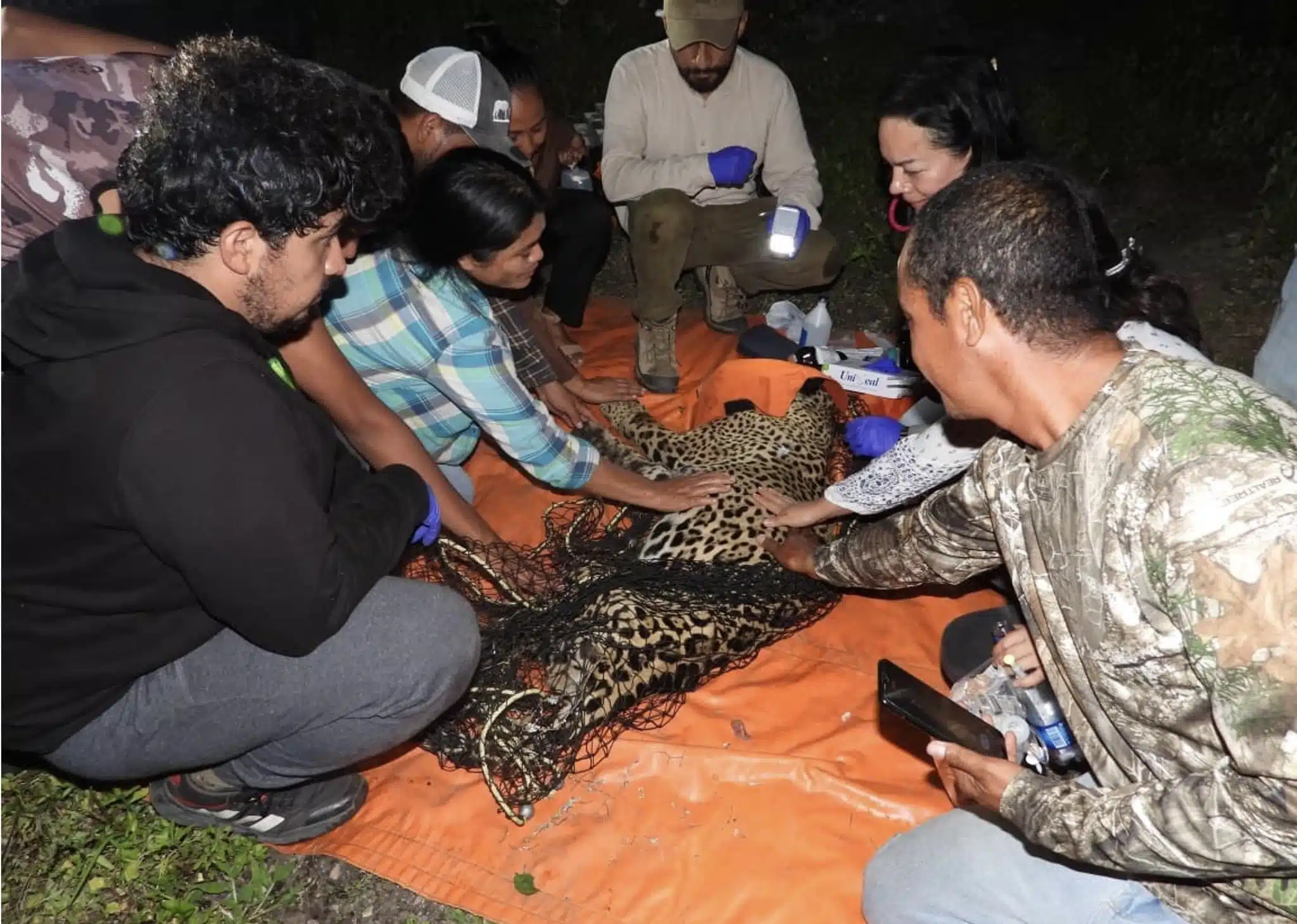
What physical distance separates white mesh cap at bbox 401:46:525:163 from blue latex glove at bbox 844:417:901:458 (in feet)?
5.92

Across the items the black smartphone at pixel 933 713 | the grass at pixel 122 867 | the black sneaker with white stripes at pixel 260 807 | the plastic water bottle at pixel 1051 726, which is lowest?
the grass at pixel 122 867

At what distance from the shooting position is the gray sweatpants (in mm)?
2482

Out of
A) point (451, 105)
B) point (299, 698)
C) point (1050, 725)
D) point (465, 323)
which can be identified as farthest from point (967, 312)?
point (451, 105)

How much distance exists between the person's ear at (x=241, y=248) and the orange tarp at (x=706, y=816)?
1.68m

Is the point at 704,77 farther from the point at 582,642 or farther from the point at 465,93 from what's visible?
the point at 582,642

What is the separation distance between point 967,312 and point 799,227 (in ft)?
11.4

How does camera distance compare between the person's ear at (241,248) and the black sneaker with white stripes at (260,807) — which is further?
the black sneaker with white stripes at (260,807)

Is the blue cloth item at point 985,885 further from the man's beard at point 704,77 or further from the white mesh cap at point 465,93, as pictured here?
the man's beard at point 704,77

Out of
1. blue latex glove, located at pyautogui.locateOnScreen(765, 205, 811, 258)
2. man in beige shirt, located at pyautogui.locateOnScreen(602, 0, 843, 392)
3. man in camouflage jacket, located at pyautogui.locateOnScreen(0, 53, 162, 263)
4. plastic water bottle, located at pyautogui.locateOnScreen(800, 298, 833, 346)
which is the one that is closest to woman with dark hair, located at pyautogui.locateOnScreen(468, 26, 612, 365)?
man in beige shirt, located at pyautogui.locateOnScreen(602, 0, 843, 392)

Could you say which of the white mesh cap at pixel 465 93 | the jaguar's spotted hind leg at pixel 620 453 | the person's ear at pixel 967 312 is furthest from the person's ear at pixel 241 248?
the jaguar's spotted hind leg at pixel 620 453

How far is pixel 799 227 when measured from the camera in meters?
5.32

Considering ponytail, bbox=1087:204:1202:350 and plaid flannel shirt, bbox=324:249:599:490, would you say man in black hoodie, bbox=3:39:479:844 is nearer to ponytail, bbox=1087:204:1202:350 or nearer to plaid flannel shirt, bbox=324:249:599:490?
plaid flannel shirt, bbox=324:249:599:490

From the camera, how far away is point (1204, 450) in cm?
174

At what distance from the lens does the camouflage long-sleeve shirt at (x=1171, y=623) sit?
1646 millimetres
